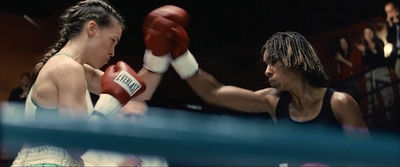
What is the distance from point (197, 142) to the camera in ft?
3.44

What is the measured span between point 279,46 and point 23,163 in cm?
103

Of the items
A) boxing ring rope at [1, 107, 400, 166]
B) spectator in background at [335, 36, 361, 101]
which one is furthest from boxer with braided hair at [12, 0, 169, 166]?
spectator in background at [335, 36, 361, 101]

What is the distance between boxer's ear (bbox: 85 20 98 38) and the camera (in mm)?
1780

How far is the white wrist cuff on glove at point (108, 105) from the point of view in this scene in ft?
5.40

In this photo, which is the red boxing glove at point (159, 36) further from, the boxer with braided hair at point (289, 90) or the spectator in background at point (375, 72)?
the spectator in background at point (375, 72)

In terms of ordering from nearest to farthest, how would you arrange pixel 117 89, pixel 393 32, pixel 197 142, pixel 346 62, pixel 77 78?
pixel 197 142 < pixel 77 78 < pixel 117 89 < pixel 393 32 < pixel 346 62

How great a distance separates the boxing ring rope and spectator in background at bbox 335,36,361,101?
3.36 m

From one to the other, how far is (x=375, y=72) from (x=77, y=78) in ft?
10.9

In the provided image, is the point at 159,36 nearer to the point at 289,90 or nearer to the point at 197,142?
the point at 289,90

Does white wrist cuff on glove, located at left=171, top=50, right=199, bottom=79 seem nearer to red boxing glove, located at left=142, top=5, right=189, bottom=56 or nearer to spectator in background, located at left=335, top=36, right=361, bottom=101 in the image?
red boxing glove, located at left=142, top=5, right=189, bottom=56

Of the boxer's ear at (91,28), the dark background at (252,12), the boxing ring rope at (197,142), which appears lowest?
the boxing ring rope at (197,142)

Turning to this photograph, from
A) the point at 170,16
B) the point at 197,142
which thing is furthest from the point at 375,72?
the point at 197,142

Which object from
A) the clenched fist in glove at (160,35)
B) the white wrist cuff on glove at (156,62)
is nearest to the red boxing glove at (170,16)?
the clenched fist in glove at (160,35)

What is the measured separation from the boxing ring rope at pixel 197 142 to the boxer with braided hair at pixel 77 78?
1.49 ft
